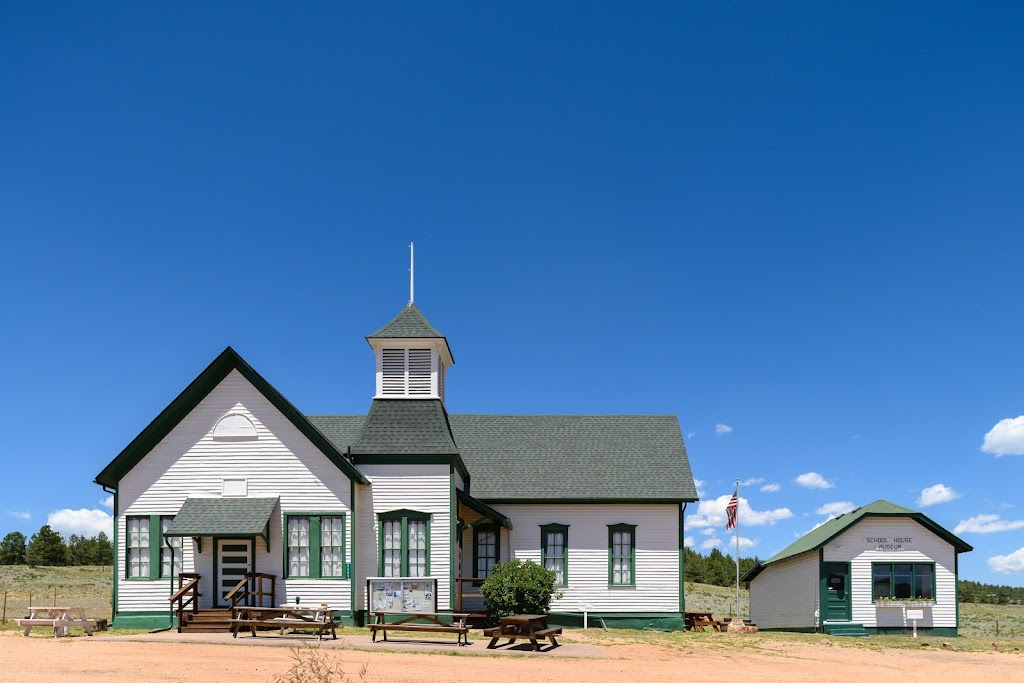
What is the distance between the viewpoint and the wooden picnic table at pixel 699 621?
101 ft

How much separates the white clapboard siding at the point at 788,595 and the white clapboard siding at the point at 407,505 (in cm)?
1237

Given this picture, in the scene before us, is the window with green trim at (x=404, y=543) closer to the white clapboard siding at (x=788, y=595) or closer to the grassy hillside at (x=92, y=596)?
the grassy hillside at (x=92, y=596)

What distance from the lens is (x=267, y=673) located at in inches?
648

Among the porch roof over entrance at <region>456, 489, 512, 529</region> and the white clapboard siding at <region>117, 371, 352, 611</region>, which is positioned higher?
the white clapboard siding at <region>117, 371, 352, 611</region>

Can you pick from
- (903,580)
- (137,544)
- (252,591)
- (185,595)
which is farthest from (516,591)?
(903,580)

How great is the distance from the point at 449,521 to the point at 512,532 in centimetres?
439

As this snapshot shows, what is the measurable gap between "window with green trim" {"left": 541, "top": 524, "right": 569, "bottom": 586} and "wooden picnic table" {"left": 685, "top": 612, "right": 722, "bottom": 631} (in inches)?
163

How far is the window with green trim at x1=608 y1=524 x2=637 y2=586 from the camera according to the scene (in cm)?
3042

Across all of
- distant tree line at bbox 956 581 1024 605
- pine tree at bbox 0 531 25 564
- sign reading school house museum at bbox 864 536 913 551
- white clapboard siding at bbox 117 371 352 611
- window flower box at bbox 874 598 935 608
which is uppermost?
white clapboard siding at bbox 117 371 352 611

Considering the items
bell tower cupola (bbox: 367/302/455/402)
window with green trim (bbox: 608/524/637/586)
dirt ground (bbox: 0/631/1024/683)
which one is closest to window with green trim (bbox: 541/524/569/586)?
window with green trim (bbox: 608/524/637/586)

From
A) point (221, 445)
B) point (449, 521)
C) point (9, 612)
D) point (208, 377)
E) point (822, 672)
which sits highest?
point (208, 377)

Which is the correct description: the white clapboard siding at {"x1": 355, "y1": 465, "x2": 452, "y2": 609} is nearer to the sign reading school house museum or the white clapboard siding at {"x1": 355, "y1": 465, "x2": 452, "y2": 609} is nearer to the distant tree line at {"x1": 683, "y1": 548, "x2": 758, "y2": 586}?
the sign reading school house museum

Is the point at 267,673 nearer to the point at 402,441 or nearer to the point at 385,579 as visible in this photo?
the point at 385,579

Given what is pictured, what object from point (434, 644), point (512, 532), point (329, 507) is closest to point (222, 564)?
point (329, 507)
